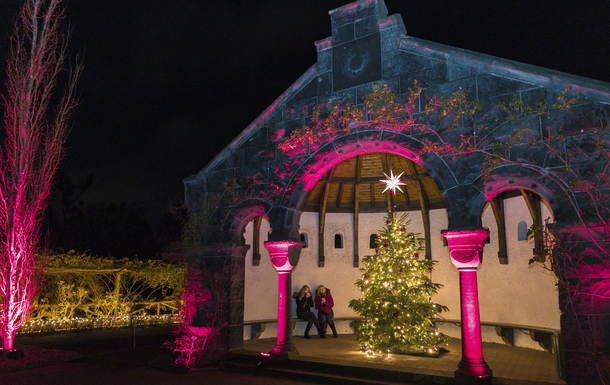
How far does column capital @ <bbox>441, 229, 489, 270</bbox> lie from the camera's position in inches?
271

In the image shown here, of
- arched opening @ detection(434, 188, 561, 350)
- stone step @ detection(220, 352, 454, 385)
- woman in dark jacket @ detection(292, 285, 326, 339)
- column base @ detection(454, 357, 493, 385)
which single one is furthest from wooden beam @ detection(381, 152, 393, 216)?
column base @ detection(454, 357, 493, 385)

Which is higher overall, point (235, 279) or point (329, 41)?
point (329, 41)

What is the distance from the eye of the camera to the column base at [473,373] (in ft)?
21.1

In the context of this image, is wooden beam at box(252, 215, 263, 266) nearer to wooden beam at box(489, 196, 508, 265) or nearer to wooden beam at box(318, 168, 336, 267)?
wooden beam at box(318, 168, 336, 267)

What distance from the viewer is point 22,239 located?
9.83 metres

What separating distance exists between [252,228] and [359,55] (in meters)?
6.39

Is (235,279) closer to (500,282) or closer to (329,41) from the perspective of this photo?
(329,41)

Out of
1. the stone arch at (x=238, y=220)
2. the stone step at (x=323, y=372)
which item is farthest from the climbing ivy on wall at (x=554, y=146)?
the stone arch at (x=238, y=220)

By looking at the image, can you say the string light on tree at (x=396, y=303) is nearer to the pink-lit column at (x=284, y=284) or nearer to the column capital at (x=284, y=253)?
the pink-lit column at (x=284, y=284)

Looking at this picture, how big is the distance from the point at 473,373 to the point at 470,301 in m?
1.08

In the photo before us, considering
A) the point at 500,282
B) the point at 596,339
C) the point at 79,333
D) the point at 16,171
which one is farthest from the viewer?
the point at 79,333

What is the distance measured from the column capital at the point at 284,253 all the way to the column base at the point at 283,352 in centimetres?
151

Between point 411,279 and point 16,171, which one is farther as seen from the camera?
point 16,171

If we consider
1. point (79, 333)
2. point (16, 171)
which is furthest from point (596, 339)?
point (79, 333)
